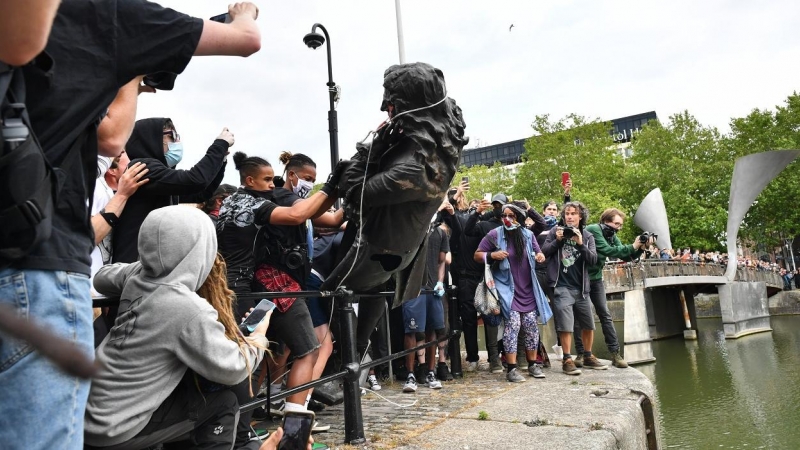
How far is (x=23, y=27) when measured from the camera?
96 centimetres

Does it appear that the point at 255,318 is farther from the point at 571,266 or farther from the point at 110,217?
the point at 571,266

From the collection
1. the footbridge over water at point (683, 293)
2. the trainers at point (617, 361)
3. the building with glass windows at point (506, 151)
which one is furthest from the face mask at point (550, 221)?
the building with glass windows at point (506, 151)

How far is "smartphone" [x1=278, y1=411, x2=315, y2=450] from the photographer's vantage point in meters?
2.29

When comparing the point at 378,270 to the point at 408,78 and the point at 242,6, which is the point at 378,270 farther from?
the point at 242,6

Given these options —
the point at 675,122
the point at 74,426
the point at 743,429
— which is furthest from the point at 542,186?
the point at 74,426

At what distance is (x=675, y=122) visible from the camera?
114 ft

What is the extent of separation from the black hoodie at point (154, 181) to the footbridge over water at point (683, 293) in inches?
633

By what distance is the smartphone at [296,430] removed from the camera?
229cm

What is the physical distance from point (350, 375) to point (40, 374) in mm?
2308

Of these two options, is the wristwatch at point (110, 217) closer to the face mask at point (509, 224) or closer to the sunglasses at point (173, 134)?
the sunglasses at point (173, 134)

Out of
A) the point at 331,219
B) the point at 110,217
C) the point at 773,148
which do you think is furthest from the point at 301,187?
the point at 773,148

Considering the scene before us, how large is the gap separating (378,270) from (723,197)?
3316 cm

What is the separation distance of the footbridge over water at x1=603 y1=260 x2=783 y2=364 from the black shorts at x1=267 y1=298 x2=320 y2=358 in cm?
1554

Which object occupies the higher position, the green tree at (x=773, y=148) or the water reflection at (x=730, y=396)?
the green tree at (x=773, y=148)
